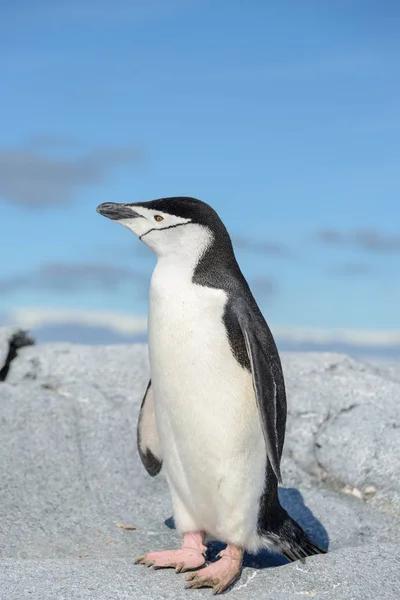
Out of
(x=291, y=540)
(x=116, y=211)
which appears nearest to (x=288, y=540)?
(x=291, y=540)

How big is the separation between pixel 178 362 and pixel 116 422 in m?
2.51

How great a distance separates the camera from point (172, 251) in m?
3.38

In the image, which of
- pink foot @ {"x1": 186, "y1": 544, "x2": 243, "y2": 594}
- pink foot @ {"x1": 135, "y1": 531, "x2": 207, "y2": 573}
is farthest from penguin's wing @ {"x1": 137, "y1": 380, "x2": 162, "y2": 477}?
pink foot @ {"x1": 186, "y1": 544, "x2": 243, "y2": 594}

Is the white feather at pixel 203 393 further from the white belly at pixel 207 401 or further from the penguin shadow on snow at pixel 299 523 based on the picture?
the penguin shadow on snow at pixel 299 523

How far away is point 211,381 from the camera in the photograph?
327 cm

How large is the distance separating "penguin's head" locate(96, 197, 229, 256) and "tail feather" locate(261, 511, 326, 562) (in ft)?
4.04

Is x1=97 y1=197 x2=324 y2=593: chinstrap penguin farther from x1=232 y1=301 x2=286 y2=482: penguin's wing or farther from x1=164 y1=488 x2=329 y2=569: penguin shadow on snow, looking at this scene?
x1=164 y1=488 x2=329 y2=569: penguin shadow on snow

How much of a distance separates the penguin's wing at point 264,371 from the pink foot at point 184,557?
1.93ft

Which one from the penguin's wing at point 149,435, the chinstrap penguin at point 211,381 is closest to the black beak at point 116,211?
the chinstrap penguin at point 211,381

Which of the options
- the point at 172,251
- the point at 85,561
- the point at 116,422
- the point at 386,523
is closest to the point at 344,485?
the point at 386,523

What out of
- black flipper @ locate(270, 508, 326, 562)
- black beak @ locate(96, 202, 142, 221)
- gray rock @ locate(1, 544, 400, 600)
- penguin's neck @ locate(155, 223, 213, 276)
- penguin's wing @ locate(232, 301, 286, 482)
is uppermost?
black beak @ locate(96, 202, 142, 221)

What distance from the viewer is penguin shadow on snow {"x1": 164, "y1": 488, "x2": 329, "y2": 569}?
3893mm

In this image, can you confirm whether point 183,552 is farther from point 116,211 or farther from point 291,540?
point 116,211

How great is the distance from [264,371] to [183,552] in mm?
930
